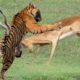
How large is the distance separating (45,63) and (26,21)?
9.26ft

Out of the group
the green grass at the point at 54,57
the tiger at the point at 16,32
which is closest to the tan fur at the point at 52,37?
the green grass at the point at 54,57

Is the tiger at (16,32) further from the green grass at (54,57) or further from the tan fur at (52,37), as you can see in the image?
the tan fur at (52,37)

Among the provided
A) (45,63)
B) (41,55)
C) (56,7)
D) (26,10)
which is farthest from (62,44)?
(26,10)

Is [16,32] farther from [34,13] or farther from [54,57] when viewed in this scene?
[54,57]

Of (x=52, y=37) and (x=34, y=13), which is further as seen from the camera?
(x=52, y=37)

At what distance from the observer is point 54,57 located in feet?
41.6

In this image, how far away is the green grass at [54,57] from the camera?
9.94 metres

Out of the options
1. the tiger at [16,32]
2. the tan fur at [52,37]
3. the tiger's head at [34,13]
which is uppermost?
the tiger's head at [34,13]

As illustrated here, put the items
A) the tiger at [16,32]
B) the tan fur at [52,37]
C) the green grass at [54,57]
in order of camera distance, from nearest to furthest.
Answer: the tiger at [16,32] < the green grass at [54,57] < the tan fur at [52,37]

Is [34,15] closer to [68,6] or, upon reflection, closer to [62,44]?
[62,44]

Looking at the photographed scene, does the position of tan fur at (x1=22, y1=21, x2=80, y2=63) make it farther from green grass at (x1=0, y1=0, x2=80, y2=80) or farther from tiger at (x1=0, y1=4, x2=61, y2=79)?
tiger at (x1=0, y1=4, x2=61, y2=79)

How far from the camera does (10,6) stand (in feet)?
59.7

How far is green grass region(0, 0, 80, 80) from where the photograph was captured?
9938mm

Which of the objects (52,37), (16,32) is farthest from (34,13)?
(52,37)
